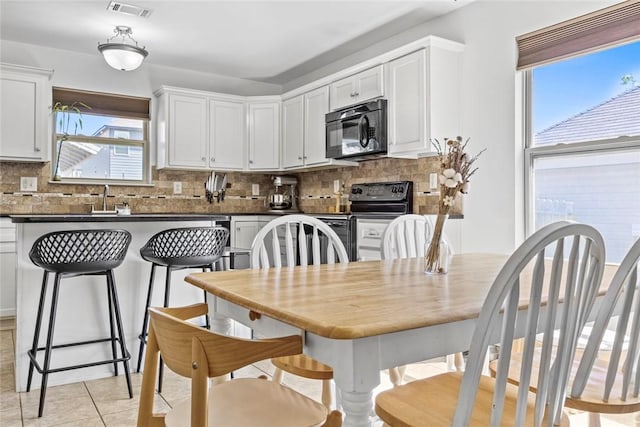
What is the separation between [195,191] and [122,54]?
2.11 metres

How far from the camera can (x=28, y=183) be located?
4.71 meters

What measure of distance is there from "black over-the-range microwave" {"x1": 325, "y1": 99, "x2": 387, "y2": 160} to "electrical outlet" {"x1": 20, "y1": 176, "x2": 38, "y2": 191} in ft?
9.53

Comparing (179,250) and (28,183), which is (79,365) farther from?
(28,183)

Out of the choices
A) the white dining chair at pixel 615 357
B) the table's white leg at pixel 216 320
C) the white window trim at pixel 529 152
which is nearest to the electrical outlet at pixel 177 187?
the white window trim at pixel 529 152

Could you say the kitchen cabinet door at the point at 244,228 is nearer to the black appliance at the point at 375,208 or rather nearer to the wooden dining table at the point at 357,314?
the black appliance at the point at 375,208

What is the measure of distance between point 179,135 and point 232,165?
670 millimetres

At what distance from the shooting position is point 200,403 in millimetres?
976

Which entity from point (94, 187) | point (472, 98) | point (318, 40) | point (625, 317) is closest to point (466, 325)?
point (625, 317)

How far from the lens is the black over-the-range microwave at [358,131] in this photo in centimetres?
405

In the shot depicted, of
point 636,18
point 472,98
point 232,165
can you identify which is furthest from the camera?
point 232,165

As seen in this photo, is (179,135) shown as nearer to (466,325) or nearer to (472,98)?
(472,98)

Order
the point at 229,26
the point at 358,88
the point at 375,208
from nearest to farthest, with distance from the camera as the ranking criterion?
the point at 229,26
the point at 358,88
the point at 375,208

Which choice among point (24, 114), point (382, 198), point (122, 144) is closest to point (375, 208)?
point (382, 198)

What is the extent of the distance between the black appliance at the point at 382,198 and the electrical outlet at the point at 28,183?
3.11 metres
